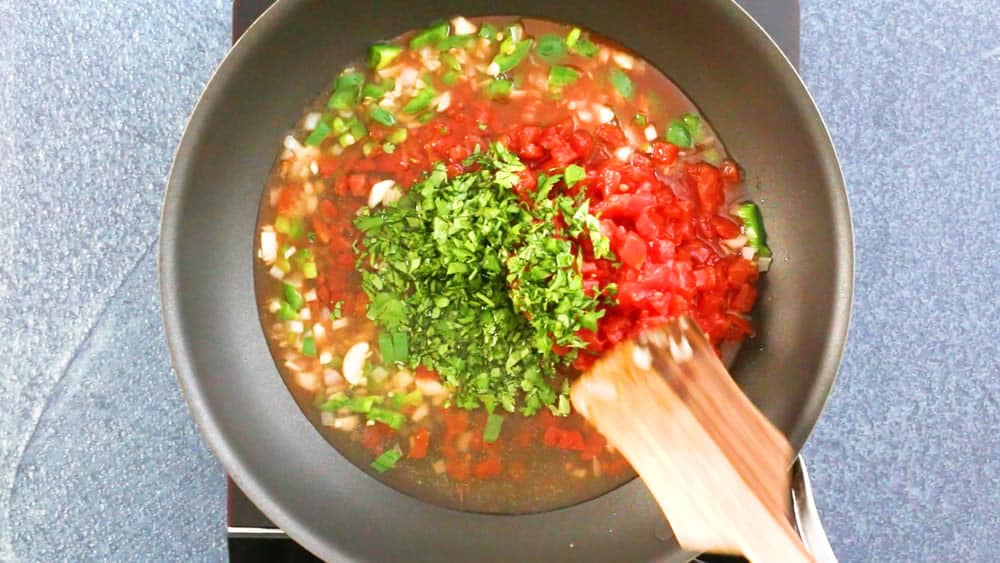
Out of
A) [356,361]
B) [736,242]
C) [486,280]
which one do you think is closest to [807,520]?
[736,242]

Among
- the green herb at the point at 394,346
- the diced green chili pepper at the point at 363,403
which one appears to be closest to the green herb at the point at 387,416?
the diced green chili pepper at the point at 363,403

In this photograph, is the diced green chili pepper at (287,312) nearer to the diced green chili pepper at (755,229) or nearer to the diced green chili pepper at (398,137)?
the diced green chili pepper at (398,137)

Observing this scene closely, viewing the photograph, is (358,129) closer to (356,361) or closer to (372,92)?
(372,92)

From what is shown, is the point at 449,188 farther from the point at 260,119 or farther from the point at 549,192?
the point at 260,119

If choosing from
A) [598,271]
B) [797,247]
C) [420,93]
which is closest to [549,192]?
[598,271]

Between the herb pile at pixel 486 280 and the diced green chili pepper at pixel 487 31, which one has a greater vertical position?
the diced green chili pepper at pixel 487 31

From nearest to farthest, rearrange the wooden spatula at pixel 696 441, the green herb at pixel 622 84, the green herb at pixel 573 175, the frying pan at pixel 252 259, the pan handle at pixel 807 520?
the wooden spatula at pixel 696 441
the pan handle at pixel 807 520
the frying pan at pixel 252 259
the green herb at pixel 573 175
the green herb at pixel 622 84

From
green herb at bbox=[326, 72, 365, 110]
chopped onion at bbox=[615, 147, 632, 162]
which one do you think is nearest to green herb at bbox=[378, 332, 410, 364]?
green herb at bbox=[326, 72, 365, 110]
